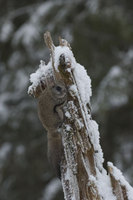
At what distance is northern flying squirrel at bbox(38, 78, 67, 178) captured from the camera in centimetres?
119

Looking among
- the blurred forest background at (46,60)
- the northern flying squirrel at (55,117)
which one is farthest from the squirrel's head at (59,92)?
the blurred forest background at (46,60)

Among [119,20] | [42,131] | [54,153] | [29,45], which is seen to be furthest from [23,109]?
[54,153]

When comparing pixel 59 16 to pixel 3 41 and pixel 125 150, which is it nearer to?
pixel 3 41

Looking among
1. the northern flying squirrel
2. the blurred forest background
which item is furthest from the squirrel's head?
the blurred forest background

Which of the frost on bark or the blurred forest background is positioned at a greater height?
the blurred forest background

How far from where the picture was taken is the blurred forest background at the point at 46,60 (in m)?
3.96

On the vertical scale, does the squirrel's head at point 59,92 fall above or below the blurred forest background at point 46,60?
below

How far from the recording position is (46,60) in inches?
176

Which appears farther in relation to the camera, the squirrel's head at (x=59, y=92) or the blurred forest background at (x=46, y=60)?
the blurred forest background at (x=46, y=60)

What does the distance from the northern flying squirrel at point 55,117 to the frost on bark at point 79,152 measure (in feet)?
0.04

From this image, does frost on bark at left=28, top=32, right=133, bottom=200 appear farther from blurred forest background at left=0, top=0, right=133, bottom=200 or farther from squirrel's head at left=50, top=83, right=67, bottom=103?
blurred forest background at left=0, top=0, right=133, bottom=200

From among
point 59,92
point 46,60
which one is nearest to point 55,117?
point 59,92

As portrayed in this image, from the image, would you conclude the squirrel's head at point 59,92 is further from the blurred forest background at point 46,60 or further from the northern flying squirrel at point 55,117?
the blurred forest background at point 46,60

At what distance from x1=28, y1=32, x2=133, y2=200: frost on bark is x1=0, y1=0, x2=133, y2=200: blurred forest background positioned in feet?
8.43
